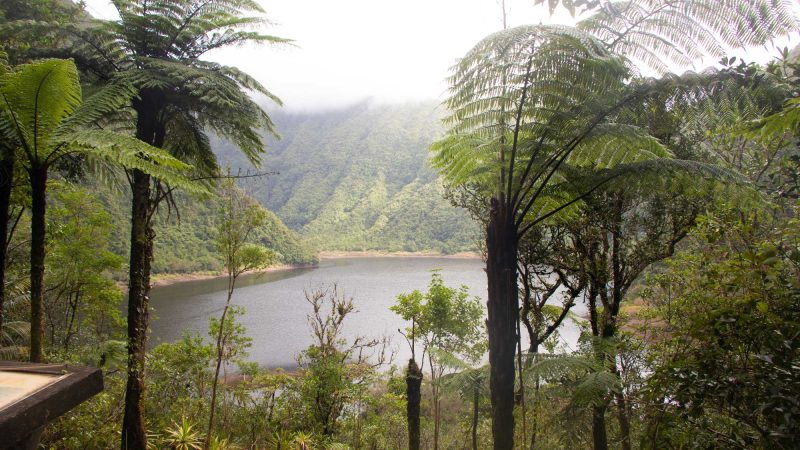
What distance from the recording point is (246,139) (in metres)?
3.61

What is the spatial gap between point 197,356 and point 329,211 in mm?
61160

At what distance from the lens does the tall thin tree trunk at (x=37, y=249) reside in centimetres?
233

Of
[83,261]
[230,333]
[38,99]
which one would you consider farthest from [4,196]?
[83,261]

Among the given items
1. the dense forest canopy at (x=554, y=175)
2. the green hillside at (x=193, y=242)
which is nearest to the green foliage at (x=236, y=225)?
the dense forest canopy at (x=554, y=175)

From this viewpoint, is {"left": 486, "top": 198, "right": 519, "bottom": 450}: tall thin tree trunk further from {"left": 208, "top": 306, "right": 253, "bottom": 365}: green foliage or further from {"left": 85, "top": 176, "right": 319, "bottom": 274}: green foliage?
{"left": 85, "top": 176, "right": 319, "bottom": 274}: green foliage

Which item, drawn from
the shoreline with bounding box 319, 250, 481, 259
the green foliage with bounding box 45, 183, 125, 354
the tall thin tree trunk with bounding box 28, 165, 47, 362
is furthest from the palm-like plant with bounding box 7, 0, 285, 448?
the shoreline with bounding box 319, 250, 481, 259

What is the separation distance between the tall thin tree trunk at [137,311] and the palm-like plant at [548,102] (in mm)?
2510

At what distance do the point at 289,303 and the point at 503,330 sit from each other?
24005 mm

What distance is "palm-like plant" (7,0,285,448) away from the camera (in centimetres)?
314

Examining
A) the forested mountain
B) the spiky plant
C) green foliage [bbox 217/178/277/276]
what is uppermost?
the forested mountain

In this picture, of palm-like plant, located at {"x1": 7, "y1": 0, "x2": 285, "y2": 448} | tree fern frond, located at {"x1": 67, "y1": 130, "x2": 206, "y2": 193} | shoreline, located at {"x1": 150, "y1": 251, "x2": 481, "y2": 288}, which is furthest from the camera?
shoreline, located at {"x1": 150, "y1": 251, "x2": 481, "y2": 288}

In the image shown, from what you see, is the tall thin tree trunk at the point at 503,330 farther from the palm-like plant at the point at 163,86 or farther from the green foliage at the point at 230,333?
the green foliage at the point at 230,333

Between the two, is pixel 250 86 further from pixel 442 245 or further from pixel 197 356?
pixel 442 245

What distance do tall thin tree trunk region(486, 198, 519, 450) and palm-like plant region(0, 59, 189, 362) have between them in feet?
6.51
